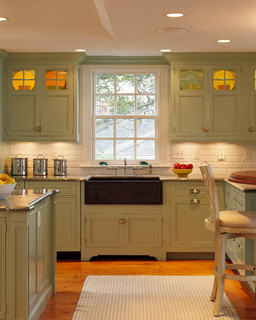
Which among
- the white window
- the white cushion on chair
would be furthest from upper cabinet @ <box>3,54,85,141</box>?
the white cushion on chair

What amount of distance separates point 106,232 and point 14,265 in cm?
259

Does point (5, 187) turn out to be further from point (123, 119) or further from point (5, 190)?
point (123, 119)

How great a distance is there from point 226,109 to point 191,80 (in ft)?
1.81

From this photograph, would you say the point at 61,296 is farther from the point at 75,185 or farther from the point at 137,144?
the point at 137,144

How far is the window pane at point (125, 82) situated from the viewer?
22.5 feet

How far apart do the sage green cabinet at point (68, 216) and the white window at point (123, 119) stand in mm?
803

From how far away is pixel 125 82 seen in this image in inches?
270

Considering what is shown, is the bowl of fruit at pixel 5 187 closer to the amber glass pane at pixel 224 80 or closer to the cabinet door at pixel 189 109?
the cabinet door at pixel 189 109

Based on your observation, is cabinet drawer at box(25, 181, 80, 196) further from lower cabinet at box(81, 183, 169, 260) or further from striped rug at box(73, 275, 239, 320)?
striped rug at box(73, 275, 239, 320)

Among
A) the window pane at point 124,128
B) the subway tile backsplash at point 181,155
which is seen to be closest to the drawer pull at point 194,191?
the subway tile backsplash at point 181,155

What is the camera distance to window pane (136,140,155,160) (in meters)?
6.85

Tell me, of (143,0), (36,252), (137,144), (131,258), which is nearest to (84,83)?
(137,144)

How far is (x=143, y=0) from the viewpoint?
3982mm

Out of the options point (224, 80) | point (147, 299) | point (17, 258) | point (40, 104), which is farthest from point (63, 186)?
point (17, 258)
